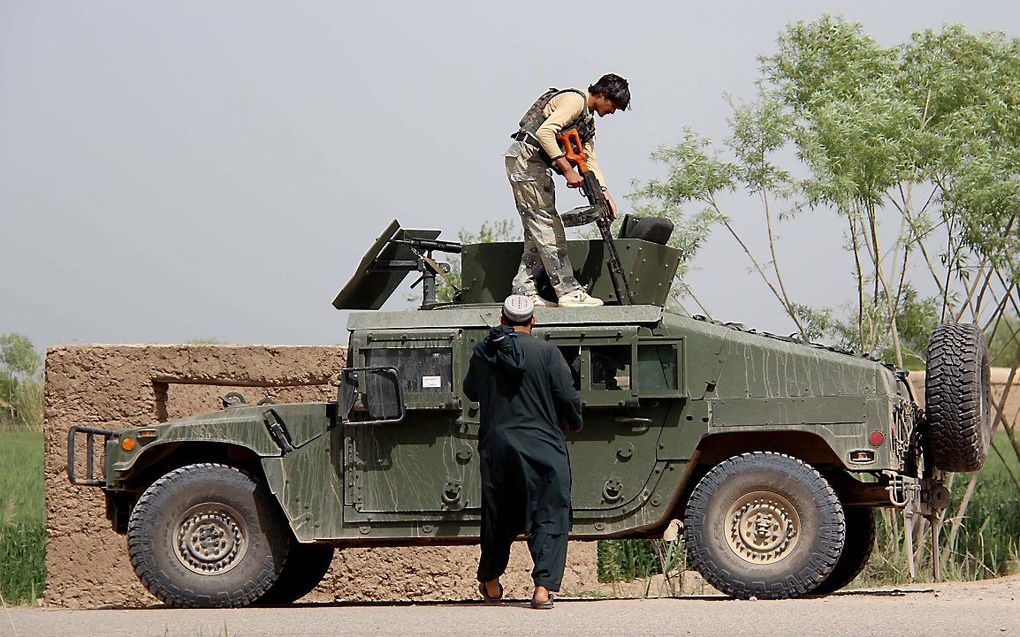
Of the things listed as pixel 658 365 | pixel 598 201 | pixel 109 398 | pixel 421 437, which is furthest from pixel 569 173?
pixel 109 398

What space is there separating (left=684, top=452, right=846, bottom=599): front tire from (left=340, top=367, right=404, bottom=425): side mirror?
70.4 inches

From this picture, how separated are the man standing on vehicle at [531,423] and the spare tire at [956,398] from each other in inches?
87.1

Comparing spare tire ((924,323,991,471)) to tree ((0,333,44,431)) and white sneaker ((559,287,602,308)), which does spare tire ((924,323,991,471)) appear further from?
tree ((0,333,44,431))

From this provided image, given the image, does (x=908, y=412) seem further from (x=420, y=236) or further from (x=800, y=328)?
(x=800, y=328)

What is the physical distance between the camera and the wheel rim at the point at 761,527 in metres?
9.39

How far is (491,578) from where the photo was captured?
9.38 m

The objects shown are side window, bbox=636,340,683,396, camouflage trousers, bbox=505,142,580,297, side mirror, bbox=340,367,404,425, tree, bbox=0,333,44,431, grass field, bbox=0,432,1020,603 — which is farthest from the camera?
tree, bbox=0,333,44,431

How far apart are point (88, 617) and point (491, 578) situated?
2.21 metres

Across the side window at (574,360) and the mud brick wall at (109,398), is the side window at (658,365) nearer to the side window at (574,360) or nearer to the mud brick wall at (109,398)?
the side window at (574,360)

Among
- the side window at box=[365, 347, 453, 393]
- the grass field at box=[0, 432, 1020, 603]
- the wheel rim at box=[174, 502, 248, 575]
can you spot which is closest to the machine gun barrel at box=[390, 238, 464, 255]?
the side window at box=[365, 347, 453, 393]

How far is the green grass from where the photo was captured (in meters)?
14.7

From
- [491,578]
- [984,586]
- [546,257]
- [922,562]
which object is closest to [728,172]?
[922,562]

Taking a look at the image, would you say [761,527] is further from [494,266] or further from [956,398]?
[494,266]

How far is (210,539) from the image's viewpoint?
9930 millimetres
